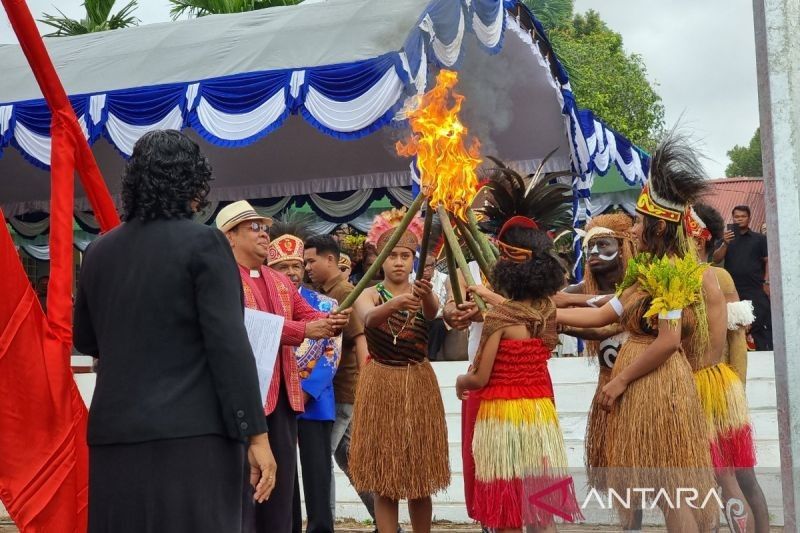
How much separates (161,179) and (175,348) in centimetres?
58

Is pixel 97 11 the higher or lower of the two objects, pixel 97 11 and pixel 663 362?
the higher

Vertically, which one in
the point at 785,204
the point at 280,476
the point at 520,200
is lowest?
the point at 280,476

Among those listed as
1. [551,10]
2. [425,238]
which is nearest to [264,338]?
[425,238]

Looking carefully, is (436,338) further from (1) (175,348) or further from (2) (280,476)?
(1) (175,348)

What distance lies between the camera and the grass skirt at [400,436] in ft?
19.2

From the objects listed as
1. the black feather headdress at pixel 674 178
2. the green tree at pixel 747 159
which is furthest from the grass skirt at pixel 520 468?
the green tree at pixel 747 159

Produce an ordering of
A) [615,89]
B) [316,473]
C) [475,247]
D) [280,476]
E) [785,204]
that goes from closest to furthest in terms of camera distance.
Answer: [785,204], [280,476], [475,247], [316,473], [615,89]

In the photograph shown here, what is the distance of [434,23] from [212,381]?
8429mm

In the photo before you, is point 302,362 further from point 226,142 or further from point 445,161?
point 226,142

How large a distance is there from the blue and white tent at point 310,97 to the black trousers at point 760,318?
9.66 feet

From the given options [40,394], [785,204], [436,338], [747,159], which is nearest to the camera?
[785,204]

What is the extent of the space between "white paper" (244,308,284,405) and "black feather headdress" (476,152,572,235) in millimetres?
1384

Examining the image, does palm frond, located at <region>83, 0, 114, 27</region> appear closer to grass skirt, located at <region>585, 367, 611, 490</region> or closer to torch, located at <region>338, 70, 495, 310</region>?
torch, located at <region>338, 70, 495, 310</region>

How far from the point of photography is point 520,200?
5.64 m
